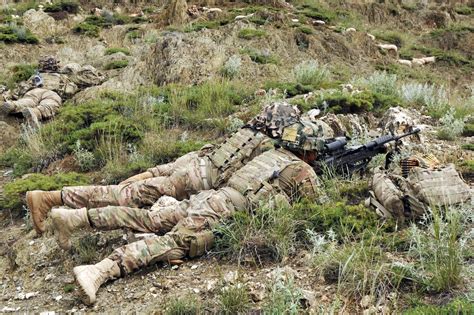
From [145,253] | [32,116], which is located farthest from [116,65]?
[145,253]

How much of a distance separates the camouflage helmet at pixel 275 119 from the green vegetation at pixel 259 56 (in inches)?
230

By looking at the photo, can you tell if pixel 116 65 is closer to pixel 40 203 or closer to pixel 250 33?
pixel 250 33

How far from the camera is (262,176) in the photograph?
4.65 m

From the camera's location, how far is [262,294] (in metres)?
3.61

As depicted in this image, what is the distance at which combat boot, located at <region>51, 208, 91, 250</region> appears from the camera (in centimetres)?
434

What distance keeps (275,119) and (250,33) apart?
7572mm

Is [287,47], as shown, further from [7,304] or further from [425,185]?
[7,304]

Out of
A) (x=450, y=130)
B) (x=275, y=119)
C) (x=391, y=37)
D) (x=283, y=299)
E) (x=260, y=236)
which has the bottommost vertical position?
(x=391, y=37)

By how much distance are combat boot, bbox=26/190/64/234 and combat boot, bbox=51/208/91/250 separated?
1.53 feet

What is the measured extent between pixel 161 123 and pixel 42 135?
5.70 ft

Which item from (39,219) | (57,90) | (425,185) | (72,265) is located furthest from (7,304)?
(57,90)

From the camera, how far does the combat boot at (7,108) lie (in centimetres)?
868

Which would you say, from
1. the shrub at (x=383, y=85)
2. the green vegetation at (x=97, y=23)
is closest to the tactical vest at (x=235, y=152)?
the shrub at (x=383, y=85)

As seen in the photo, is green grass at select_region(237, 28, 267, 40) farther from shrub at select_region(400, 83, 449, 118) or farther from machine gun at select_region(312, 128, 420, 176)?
machine gun at select_region(312, 128, 420, 176)
